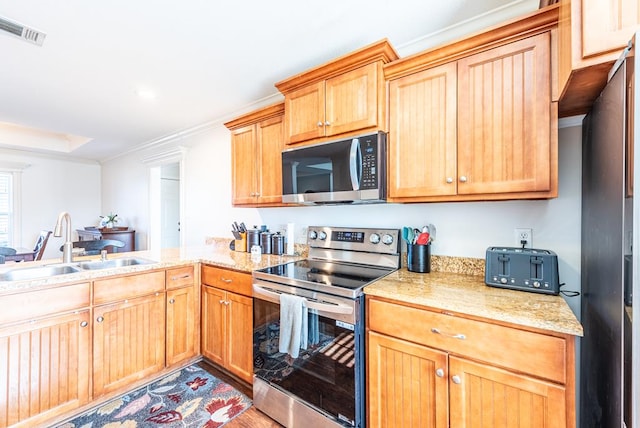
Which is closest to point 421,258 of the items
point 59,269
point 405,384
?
point 405,384

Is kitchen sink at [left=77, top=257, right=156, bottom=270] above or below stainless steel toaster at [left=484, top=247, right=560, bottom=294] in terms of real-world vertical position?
below

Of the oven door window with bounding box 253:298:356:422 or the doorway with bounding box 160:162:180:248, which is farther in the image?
the doorway with bounding box 160:162:180:248

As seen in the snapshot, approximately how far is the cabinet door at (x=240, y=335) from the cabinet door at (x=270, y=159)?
0.82 metres

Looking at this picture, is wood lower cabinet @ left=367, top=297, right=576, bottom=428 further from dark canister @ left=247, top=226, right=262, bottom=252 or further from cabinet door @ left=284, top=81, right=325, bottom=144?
dark canister @ left=247, top=226, right=262, bottom=252

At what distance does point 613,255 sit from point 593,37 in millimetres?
697

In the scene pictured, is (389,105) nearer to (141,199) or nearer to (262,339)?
(262,339)

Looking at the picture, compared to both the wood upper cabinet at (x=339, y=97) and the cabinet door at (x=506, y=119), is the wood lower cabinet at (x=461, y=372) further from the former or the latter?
the wood upper cabinet at (x=339, y=97)

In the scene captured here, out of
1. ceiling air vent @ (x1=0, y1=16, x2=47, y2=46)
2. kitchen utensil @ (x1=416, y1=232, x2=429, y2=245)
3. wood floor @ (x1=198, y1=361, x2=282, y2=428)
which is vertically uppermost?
ceiling air vent @ (x1=0, y1=16, x2=47, y2=46)

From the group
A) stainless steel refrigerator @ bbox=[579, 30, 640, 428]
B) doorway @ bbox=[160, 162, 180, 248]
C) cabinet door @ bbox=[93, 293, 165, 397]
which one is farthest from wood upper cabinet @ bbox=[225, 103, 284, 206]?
doorway @ bbox=[160, 162, 180, 248]

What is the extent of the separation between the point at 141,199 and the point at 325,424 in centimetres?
440

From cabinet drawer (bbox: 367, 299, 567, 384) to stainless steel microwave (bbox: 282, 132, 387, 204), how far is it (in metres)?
0.65

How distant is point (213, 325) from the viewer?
2148mm

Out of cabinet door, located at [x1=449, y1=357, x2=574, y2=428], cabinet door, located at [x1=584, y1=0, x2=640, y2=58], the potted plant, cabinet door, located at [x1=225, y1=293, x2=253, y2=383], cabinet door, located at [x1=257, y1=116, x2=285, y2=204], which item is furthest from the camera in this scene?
the potted plant

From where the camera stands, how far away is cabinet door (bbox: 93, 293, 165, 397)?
→ 1760 millimetres
